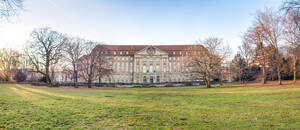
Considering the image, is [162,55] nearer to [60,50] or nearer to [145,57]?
[145,57]

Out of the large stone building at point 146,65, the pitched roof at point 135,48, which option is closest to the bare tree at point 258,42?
the large stone building at point 146,65

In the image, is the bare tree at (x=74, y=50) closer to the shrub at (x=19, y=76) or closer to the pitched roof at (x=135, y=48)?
the shrub at (x=19, y=76)

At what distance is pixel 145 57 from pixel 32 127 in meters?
75.5

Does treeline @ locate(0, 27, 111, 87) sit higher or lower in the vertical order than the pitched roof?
lower

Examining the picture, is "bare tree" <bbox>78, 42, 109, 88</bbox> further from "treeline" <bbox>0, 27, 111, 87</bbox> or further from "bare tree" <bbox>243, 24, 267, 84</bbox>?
"bare tree" <bbox>243, 24, 267, 84</bbox>

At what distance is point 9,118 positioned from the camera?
668 cm

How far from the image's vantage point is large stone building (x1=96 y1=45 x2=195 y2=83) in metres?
79.9

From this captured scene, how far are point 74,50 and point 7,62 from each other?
36.3m

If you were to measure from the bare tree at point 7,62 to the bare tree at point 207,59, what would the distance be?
2189 inches

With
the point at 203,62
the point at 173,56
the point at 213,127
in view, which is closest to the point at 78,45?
the point at 203,62

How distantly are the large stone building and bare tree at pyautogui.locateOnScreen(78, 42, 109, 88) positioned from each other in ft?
127

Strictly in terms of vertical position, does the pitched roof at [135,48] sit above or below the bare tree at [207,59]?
above

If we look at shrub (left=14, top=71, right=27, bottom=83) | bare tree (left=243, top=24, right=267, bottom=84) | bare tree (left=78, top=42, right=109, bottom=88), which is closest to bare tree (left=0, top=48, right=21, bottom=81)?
shrub (left=14, top=71, right=27, bottom=83)

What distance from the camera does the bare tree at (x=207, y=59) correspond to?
31.3 m
